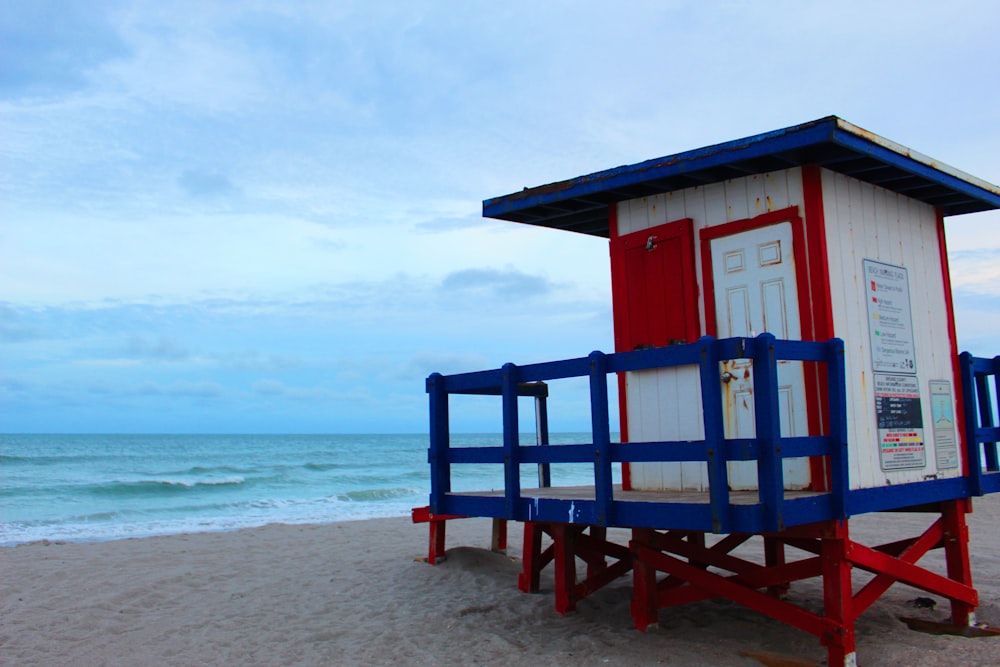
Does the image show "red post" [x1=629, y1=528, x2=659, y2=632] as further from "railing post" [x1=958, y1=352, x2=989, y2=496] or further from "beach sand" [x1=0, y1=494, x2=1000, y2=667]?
"railing post" [x1=958, y1=352, x2=989, y2=496]

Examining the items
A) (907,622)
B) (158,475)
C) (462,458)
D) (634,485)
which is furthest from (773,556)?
(158,475)

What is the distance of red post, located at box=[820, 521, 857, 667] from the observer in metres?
5.76

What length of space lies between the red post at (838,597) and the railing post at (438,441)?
3.20m

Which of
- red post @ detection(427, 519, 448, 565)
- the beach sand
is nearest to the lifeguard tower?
the beach sand

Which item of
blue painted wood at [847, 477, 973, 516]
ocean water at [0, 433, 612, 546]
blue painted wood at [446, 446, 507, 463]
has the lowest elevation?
ocean water at [0, 433, 612, 546]

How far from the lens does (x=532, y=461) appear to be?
665 cm

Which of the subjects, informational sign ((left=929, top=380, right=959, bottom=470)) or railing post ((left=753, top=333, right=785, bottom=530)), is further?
informational sign ((left=929, top=380, right=959, bottom=470))

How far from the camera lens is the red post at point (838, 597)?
18.9ft

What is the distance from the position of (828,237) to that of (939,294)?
2187 millimetres

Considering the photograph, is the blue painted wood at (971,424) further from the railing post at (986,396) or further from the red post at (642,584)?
the red post at (642,584)

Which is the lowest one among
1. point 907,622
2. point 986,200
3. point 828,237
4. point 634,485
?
point 907,622

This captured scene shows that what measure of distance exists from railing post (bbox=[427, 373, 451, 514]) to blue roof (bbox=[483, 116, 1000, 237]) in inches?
76.5

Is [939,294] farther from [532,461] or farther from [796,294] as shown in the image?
[532,461]

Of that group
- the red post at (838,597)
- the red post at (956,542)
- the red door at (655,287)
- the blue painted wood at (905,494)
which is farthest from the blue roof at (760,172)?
the red post at (956,542)
